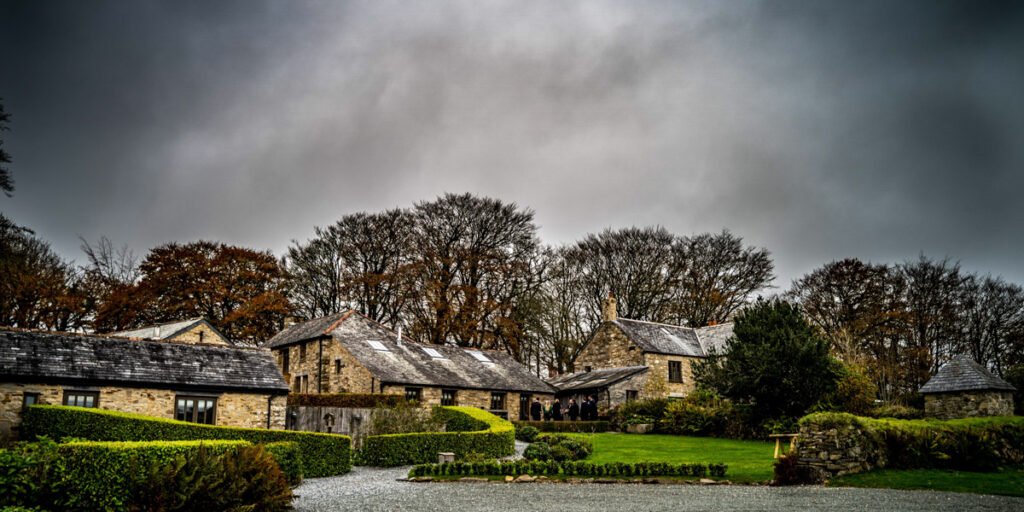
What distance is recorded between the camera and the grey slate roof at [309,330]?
3597 centimetres

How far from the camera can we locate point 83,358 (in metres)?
22.5

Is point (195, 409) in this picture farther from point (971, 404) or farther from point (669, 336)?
point (971, 404)

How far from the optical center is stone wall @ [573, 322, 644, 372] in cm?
4294

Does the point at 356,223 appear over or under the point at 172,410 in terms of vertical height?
over

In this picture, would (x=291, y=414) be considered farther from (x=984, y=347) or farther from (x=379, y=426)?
(x=984, y=347)

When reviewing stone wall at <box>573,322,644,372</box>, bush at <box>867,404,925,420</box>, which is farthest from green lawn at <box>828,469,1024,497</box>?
stone wall at <box>573,322,644,372</box>

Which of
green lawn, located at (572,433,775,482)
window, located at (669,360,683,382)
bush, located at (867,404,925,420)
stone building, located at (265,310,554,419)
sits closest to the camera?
green lawn, located at (572,433,775,482)

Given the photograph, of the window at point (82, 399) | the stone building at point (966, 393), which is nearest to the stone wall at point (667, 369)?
the stone building at point (966, 393)

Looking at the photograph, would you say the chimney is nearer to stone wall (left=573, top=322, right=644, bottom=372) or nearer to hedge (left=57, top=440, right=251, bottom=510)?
stone wall (left=573, top=322, right=644, bottom=372)

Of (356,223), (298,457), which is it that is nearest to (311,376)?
(356,223)

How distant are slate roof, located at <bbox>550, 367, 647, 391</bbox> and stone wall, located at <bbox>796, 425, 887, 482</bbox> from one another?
23.0 m

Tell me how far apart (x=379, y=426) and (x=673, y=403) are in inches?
558

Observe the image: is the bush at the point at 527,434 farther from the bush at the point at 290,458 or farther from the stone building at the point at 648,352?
the bush at the point at 290,458

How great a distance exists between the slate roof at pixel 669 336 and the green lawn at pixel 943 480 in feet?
83.6
